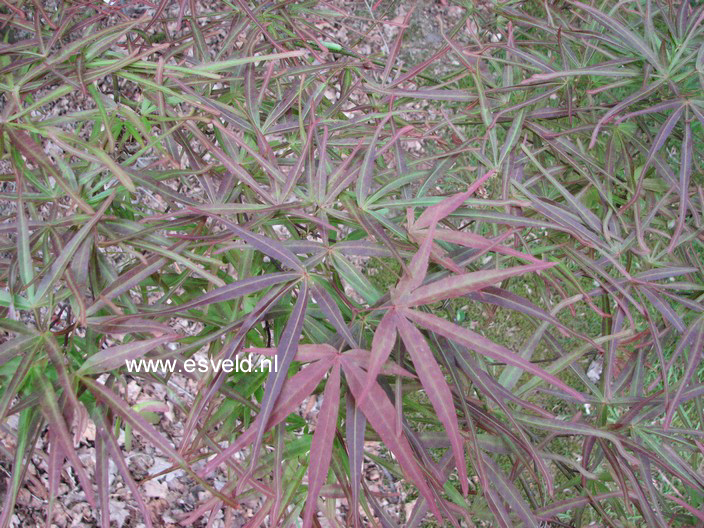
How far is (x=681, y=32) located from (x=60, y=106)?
1.82 metres

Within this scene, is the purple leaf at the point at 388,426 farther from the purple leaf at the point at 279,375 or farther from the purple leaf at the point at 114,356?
the purple leaf at the point at 114,356

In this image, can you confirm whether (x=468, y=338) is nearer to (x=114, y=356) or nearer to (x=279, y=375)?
(x=279, y=375)

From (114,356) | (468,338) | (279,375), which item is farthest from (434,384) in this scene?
(114,356)

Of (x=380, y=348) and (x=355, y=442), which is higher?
(x=380, y=348)

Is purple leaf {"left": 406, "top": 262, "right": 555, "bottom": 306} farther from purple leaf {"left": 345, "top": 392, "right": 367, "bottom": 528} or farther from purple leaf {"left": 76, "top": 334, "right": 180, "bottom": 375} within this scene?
purple leaf {"left": 76, "top": 334, "right": 180, "bottom": 375}

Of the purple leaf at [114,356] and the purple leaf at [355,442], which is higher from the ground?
the purple leaf at [114,356]

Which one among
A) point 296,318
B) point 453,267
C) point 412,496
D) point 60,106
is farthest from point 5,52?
point 412,496

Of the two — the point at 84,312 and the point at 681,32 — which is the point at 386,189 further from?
the point at 681,32

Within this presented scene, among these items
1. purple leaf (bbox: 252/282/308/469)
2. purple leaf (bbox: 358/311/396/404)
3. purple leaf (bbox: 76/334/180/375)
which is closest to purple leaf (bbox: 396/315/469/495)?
purple leaf (bbox: 358/311/396/404)

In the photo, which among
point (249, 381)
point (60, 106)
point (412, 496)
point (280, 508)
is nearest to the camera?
point (280, 508)

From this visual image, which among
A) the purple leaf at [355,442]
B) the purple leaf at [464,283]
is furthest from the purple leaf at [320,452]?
the purple leaf at [464,283]

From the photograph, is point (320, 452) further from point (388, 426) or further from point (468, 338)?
point (468, 338)

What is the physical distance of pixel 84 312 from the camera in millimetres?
592

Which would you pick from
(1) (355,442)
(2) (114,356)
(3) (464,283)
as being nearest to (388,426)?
(1) (355,442)
